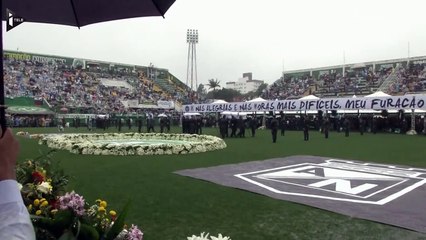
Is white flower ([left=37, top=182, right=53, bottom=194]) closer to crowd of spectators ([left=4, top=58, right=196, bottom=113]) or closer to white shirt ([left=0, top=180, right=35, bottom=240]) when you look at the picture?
white shirt ([left=0, top=180, right=35, bottom=240])

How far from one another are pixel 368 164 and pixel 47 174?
425 inches

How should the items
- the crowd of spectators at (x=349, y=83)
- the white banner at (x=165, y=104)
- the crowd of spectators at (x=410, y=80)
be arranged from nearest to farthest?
the crowd of spectators at (x=410, y=80) → the crowd of spectators at (x=349, y=83) → the white banner at (x=165, y=104)

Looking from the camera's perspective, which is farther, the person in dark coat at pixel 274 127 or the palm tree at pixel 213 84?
the palm tree at pixel 213 84

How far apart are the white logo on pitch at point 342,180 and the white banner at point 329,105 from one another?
15393 mm

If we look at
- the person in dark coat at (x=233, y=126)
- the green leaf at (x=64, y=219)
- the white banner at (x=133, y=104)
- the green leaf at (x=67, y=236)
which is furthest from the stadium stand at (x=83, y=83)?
the green leaf at (x=67, y=236)

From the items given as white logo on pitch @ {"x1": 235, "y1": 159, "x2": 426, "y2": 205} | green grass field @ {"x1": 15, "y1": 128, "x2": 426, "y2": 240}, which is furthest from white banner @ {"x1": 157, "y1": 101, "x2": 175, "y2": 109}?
white logo on pitch @ {"x1": 235, "y1": 159, "x2": 426, "y2": 205}

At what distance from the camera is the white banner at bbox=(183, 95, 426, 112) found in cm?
2548

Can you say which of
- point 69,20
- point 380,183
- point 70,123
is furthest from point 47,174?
point 70,123

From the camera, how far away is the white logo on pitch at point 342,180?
26.2 ft

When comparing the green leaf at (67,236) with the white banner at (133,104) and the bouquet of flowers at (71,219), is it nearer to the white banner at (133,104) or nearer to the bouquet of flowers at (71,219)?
the bouquet of flowers at (71,219)

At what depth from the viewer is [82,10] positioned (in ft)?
11.9

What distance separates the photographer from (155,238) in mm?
5059

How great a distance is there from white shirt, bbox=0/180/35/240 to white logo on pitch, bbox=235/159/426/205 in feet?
23.4

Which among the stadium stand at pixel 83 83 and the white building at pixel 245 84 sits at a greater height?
the white building at pixel 245 84
